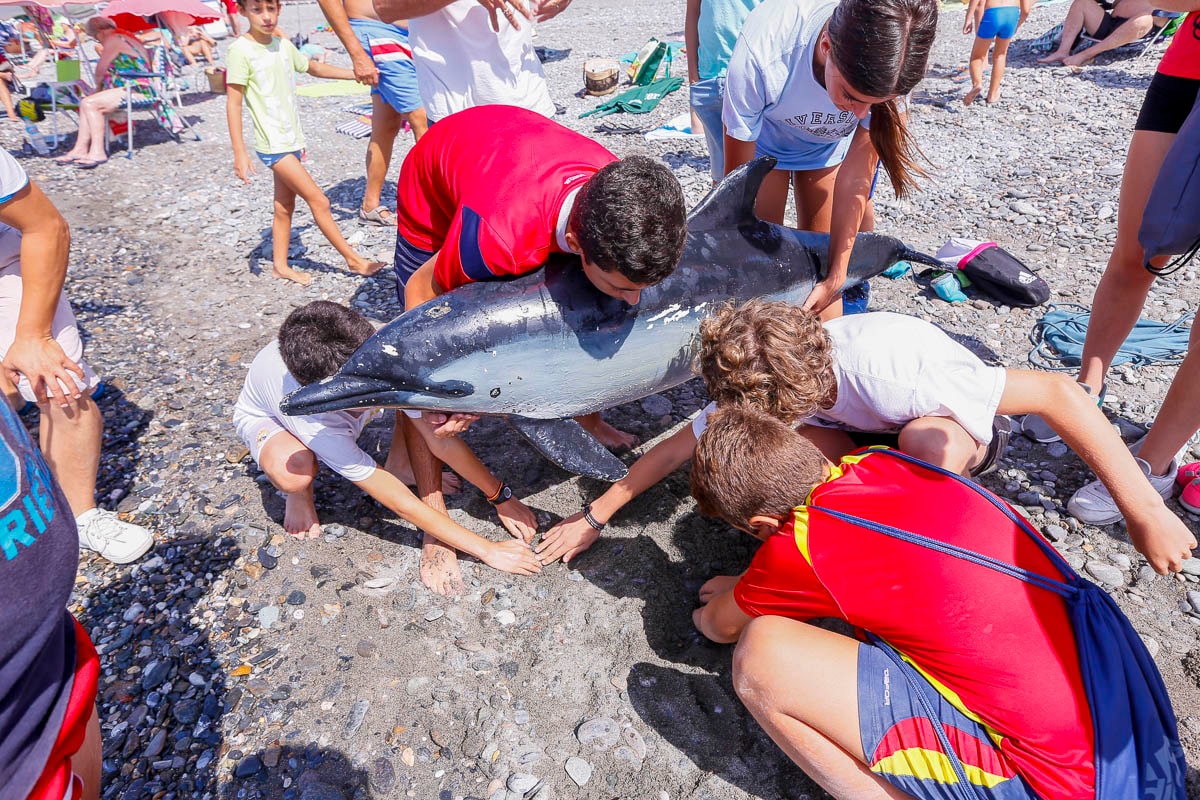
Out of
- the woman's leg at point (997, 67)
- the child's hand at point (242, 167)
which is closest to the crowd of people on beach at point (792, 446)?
the child's hand at point (242, 167)

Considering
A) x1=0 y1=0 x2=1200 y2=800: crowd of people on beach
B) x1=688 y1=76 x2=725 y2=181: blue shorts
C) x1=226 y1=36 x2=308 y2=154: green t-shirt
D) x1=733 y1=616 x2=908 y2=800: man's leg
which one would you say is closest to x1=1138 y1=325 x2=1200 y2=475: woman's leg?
x1=0 y1=0 x2=1200 y2=800: crowd of people on beach

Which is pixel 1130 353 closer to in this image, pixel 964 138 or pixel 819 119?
pixel 819 119

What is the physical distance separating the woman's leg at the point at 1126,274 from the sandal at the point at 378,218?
482 centimetres

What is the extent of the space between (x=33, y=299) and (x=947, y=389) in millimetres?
3020

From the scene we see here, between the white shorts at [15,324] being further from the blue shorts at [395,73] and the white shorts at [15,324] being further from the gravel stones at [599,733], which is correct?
the blue shorts at [395,73]

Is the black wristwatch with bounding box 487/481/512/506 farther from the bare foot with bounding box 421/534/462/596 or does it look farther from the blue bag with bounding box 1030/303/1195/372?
the blue bag with bounding box 1030/303/1195/372

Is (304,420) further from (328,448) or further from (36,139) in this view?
(36,139)

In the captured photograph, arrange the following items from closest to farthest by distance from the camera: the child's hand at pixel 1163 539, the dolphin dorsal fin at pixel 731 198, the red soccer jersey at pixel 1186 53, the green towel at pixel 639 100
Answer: the child's hand at pixel 1163 539
the red soccer jersey at pixel 1186 53
the dolphin dorsal fin at pixel 731 198
the green towel at pixel 639 100

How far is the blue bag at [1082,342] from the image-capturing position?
3740 millimetres

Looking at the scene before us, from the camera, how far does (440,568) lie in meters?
2.93

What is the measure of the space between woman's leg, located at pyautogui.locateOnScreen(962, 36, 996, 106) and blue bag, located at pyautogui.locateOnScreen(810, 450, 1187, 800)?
23.9 feet

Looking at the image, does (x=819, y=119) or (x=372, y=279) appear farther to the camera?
(x=372, y=279)

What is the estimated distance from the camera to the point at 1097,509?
2896 mm

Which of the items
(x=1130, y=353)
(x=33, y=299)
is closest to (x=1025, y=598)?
(x=1130, y=353)
